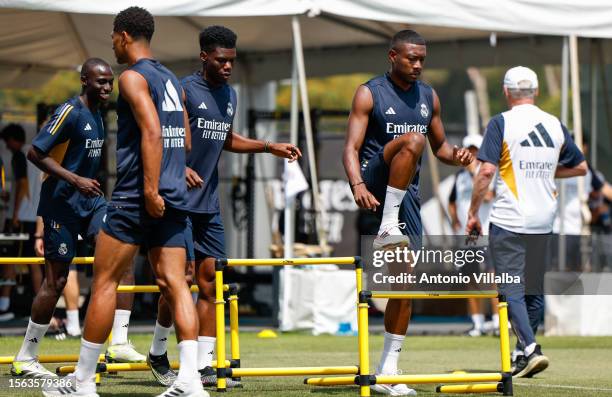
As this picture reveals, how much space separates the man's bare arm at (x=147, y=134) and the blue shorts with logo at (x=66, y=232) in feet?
7.34

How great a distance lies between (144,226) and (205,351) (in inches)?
66.0

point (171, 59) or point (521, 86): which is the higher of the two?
point (171, 59)

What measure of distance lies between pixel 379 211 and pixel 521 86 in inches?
97.2

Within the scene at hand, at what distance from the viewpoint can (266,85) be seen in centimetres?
1916

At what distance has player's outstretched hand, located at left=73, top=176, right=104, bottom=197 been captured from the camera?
8.82 meters

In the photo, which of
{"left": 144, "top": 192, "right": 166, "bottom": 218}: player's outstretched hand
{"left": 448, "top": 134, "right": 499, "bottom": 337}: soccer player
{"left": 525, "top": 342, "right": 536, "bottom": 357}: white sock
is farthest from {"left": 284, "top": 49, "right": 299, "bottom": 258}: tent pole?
{"left": 144, "top": 192, "right": 166, "bottom": 218}: player's outstretched hand

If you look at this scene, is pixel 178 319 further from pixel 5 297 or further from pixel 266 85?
pixel 266 85

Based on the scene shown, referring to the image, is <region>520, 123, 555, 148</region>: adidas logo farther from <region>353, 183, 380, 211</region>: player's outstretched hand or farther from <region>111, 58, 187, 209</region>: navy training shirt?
<region>111, 58, 187, 209</region>: navy training shirt

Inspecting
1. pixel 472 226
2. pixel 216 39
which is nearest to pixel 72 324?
pixel 472 226

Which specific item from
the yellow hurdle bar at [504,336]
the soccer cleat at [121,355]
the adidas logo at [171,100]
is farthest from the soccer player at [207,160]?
the yellow hurdle bar at [504,336]

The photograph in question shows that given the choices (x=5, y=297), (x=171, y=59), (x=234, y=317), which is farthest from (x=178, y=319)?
(x=171, y=59)

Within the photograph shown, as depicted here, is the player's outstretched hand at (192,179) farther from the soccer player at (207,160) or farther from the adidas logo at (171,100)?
the adidas logo at (171,100)

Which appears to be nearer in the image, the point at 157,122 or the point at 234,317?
the point at 157,122

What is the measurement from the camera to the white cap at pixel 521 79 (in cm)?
986
